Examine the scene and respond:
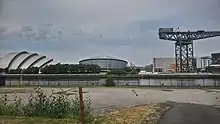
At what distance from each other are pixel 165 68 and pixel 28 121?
364 feet

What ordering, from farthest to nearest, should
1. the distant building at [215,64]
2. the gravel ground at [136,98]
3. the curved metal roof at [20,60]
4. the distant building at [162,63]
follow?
the distant building at [162,63]
the curved metal roof at [20,60]
the distant building at [215,64]
the gravel ground at [136,98]

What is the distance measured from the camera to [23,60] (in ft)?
277

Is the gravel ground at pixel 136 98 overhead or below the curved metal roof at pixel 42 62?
below

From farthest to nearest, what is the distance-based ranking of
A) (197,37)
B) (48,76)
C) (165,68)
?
(165,68), (197,37), (48,76)

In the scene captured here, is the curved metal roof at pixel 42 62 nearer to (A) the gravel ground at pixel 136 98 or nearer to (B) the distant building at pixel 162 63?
(B) the distant building at pixel 162 63

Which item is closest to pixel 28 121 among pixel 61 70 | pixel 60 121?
pixel 60 121

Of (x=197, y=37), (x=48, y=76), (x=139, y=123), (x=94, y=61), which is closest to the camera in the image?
(x=139, y=123)

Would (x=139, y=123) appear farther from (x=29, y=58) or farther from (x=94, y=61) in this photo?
(x=94, y=61)

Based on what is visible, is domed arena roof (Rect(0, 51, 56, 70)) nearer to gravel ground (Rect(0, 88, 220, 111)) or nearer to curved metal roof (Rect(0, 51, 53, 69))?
curved metal roof (Rect(0, 51, 53, 69))

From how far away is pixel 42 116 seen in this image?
8758 mm

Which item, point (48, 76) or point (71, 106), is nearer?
point (71, 106)

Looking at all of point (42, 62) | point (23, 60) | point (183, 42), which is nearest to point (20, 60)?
point (23, 60)

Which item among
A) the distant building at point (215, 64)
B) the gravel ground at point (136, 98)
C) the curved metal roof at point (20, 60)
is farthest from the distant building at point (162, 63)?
the gravel ground at point (136, 98)

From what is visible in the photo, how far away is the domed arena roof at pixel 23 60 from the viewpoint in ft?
261
